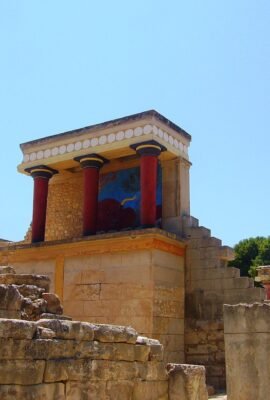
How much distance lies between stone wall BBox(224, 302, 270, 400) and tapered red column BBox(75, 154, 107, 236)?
7886mm

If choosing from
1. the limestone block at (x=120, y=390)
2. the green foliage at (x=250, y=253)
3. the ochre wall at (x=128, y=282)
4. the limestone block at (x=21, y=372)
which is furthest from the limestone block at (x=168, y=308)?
the green foliage at (x=250, y=253)

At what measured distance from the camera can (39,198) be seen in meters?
15.6

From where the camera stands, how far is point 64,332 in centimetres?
532

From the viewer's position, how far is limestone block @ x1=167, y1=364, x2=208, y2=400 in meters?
6.52

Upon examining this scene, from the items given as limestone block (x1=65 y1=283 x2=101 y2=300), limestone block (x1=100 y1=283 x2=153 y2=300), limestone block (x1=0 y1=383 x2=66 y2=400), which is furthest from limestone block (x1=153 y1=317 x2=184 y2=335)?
limestone block (x1=0 y1=383 x2=66 y2=400)

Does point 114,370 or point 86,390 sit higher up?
point 114,370

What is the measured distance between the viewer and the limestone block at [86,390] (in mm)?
5230

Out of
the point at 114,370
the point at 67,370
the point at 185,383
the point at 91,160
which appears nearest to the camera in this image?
the point at 67,370

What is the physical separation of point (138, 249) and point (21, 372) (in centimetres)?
768

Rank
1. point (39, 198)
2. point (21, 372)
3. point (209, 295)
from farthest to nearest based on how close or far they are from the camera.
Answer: point (39, 198) < point (209, 295) < point (21, 372)

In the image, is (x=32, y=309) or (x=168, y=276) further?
(x=168, y=276)

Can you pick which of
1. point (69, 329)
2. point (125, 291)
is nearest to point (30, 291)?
point (69, 329)

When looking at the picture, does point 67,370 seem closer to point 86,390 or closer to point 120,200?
point 86,390

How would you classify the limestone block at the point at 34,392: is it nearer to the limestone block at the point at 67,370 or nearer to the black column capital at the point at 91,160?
the limestone block at the point at 67,370
